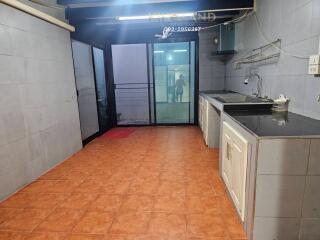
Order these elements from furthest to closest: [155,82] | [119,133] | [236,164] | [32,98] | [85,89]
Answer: [155,82], [119,133], [85,89], [32,98], [236,164]

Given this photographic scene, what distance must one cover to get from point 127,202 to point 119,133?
296 centimetres

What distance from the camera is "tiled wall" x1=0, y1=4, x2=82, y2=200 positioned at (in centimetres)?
228

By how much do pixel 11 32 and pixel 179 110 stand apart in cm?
423

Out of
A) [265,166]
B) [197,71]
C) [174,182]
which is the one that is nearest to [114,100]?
[197,71]

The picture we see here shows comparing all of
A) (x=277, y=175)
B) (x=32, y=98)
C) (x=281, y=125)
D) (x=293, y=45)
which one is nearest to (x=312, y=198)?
(x=277, y=175)

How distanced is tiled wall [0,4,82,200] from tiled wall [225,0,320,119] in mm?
2890

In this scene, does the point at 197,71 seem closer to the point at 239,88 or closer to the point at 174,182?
the point at 239,88

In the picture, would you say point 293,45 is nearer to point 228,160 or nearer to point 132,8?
point 228,160

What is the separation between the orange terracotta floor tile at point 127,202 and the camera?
1.74 meters

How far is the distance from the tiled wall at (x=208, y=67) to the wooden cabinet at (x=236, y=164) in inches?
127

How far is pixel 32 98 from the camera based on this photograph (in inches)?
105

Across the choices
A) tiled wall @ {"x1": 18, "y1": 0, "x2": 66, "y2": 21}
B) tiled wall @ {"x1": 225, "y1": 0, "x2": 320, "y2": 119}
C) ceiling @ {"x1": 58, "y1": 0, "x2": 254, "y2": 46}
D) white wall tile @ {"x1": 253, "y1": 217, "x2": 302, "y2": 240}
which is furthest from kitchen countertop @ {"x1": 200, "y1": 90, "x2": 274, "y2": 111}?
tiled wall @ {"x1": 18, "y1": 0, "x2": 66, "y2": 21}

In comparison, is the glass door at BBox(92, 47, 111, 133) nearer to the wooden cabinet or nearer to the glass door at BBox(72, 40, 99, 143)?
the glass door at BBox(72, 40, 99, 143)

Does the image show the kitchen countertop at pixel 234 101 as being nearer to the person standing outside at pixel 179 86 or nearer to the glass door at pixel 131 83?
Result: the person standing outside at pixel 179 86
